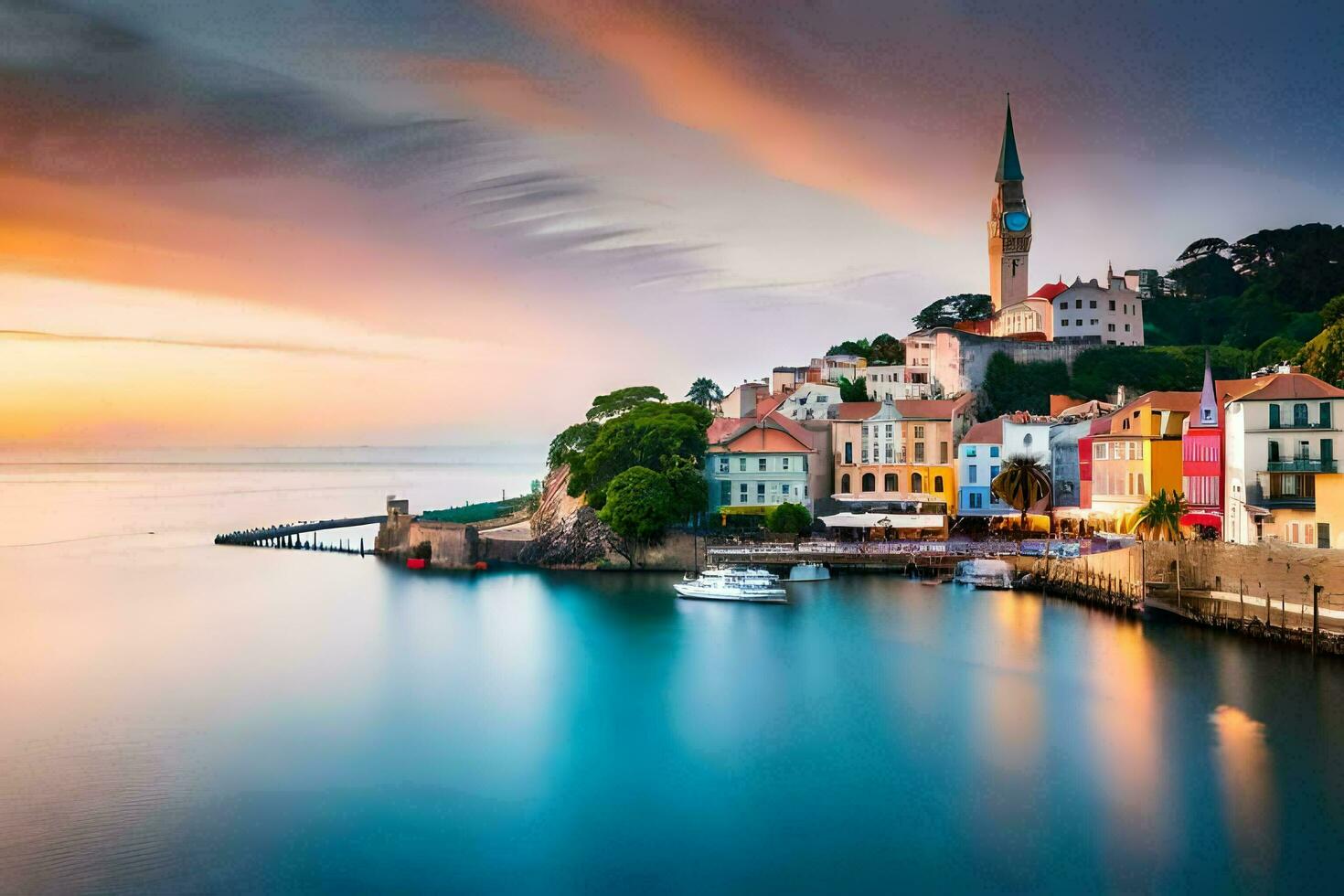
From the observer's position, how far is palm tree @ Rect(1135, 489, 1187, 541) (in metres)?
33.3

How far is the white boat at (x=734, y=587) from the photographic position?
3650 centimetres

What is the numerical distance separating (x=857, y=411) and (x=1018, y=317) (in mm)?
20668

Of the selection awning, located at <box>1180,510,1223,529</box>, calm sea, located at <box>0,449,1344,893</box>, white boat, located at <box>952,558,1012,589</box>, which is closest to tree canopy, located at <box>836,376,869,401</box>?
white boat, located at <box>952,558,1012,589</box>

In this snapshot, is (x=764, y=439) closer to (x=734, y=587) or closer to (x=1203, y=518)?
(x=734, y=587)

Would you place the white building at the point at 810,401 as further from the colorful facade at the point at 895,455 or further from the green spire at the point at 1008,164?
the green spire at the point at 1008,164

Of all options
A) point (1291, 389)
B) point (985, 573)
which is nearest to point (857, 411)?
point (985, 573)

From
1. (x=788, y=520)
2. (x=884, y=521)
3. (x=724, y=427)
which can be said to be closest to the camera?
(x=884, y=521)

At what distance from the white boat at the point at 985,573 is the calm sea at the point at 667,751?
138 centimetres

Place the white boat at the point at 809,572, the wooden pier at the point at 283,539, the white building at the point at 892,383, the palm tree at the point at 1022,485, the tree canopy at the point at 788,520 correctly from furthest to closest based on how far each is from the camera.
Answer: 1. the wooden pier at the point at 283,539
2. the white building at the point at 892,383
3. the palm tree at the point at 1022,485
4. the tree canopy at the point at 788,520
5. the white boat at the point at 809,572

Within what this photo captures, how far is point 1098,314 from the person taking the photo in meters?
62.0

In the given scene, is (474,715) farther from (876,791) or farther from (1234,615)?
(1234,615)

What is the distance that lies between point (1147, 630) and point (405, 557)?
35643mm

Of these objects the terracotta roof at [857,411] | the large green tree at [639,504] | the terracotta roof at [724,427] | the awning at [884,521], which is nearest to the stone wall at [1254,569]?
the awning at [884,521]

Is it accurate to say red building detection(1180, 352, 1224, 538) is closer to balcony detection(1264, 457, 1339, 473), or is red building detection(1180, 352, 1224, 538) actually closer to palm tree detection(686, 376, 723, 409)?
balcony detection(1264, 457, 1339, 473)
